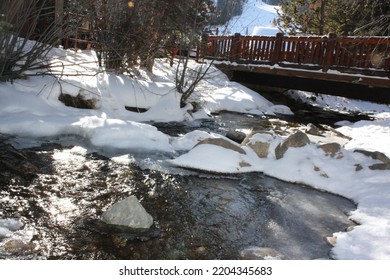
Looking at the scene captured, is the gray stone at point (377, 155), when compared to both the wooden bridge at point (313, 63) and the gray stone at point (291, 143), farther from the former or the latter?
the wooden bridge at point (313, 63)

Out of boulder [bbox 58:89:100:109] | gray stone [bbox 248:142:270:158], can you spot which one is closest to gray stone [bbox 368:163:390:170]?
gray stone [bbox 248:142:270:158]

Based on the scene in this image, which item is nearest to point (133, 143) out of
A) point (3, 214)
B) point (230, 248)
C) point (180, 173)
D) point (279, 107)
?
point (180, 173)

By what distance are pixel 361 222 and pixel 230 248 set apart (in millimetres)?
1750

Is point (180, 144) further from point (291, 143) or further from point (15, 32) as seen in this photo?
point (15, 32)

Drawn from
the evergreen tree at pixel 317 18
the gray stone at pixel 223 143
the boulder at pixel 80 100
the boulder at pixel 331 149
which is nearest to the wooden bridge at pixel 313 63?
the boulder at pixel 80 100

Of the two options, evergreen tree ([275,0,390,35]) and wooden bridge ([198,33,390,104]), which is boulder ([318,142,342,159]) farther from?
evergreen tree ([275,0,390,35])

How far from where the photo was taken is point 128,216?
320 centimetres

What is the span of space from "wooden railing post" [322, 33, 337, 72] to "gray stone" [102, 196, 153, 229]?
9.02m

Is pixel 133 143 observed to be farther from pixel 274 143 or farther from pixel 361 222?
pixel 361 222

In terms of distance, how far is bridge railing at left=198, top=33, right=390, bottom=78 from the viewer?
938 cm

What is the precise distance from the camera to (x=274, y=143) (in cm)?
586

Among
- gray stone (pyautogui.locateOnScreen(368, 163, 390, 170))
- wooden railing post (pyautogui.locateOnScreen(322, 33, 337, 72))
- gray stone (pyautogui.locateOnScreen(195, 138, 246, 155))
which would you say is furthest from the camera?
wooden railing post (pyautogui.locateOnScreen(322, 33, 337, 72))

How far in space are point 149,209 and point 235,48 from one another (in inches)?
445

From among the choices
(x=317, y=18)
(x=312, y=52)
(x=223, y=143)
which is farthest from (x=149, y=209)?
(x=317, y=18)
